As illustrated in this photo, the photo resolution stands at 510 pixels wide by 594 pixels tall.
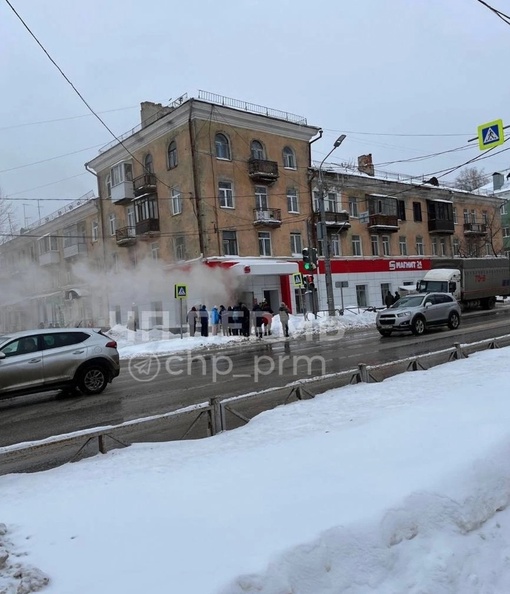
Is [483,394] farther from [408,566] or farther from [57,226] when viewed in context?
[57,226]

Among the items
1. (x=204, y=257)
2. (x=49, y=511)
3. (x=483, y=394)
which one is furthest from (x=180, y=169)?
(x=49, y=511)

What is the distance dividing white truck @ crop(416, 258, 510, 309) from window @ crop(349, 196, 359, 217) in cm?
841

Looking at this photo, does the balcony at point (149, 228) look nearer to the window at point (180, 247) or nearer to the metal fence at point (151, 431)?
the window at point (180, 247)

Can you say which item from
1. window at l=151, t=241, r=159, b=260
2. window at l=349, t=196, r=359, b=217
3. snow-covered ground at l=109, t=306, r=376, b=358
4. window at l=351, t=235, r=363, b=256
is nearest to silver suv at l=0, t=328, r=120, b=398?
snow-covered ground at l=109, t=306, r=376, b=358

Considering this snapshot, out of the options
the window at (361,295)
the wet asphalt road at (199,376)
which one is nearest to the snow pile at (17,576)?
the wet asphalt road at (199,376)

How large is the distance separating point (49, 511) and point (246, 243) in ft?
97.2

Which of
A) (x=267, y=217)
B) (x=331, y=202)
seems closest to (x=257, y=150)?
(x=267, y=217)

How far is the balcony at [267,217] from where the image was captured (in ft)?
108

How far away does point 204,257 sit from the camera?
30719mm

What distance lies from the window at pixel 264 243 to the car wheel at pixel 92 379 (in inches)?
901

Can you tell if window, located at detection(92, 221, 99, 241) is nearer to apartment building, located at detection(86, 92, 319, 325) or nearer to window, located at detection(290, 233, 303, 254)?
apartment building, located at detection(86, 92, 319, 325)

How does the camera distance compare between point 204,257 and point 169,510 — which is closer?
point 169,510

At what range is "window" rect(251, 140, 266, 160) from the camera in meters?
33.9

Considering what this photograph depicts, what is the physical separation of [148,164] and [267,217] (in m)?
9.11
